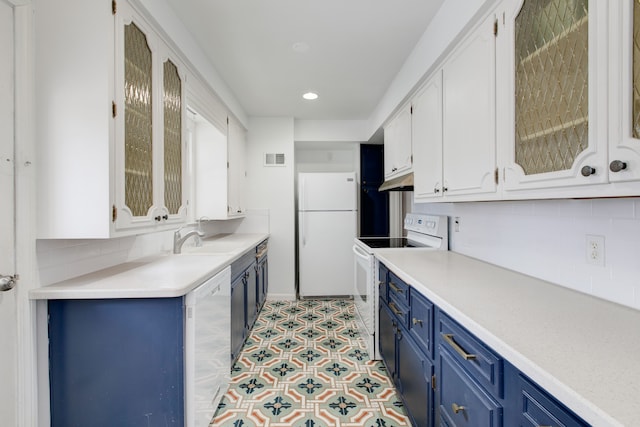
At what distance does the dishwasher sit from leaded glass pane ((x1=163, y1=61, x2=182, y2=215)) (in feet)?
1.90

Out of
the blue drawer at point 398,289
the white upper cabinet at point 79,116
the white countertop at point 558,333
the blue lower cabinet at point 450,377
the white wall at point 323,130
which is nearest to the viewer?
the white countertop at point 558,333

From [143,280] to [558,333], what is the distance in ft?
5.36

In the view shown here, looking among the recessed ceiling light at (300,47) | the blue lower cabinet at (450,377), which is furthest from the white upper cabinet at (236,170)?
the blue lower cabinet at (450,377)

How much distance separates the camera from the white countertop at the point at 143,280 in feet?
4.26

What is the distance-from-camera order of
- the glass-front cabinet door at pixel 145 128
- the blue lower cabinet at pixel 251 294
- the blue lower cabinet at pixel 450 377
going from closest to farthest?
the blue lower cabinet at pixel 450 377
the glass-front cabinet door at pixel 145 128
the blue lower cabinet at pixel 251 294

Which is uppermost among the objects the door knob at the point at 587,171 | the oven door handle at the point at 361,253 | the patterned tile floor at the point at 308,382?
the door knob at the point at 587,171

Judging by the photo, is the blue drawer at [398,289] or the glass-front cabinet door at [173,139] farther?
the glass-front cabinet door at [173,139]

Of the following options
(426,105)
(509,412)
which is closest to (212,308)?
(509,412)

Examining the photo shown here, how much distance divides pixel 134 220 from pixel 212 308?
0.62m

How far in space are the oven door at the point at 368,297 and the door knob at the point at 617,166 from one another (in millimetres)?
1703

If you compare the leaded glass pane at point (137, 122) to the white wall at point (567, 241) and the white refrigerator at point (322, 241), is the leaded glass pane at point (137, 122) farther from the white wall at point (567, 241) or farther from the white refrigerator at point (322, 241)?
the white refrigerator at point (322, 241)

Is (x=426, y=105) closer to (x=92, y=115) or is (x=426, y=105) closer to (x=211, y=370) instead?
(x=92, y=115)

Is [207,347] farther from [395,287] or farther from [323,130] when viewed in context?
[323,130]

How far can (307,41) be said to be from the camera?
2160 mm
